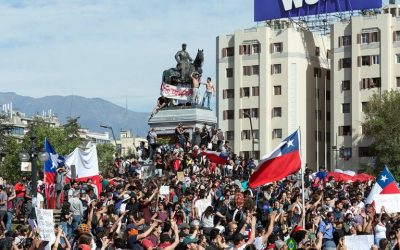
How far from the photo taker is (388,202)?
27.0 meters

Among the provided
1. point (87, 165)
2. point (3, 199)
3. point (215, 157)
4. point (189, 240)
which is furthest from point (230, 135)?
point (189, 240)

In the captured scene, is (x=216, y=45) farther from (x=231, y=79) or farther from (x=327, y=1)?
(x=327, y=1)

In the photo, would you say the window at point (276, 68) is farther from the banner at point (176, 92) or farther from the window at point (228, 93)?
the banner at point (176, 92)

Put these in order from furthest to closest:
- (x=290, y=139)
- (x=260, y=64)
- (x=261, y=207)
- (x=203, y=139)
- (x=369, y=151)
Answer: (x=260, y=64), (x=369, y=151), (x=203, y=139), (x=261, y=207), (x=290, y=139)

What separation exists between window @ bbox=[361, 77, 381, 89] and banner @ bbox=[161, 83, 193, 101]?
38.4 m

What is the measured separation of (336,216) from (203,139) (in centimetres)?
2581

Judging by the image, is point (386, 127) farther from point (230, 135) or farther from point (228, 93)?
point (228, 93)

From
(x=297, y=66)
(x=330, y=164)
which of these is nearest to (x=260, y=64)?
(x=297, y=66)

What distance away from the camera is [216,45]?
103 metres

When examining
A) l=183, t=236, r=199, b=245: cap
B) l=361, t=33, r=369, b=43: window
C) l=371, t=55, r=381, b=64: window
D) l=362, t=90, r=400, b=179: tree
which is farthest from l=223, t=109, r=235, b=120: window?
l=183, t=236, r=199, b=245: cap

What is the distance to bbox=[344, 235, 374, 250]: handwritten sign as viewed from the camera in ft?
72.2

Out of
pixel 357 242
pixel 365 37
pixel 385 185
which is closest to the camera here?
pixel 357 242

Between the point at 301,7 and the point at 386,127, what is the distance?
1730cm

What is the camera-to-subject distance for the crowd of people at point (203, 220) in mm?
20125
